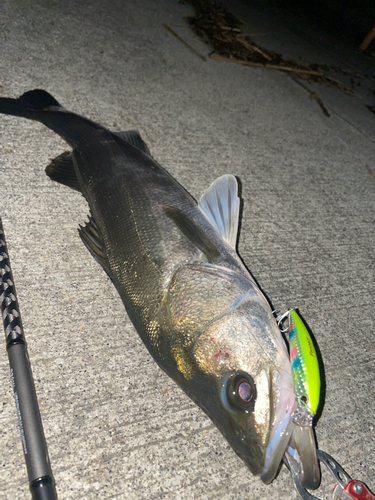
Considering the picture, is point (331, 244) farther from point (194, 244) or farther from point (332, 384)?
point (194, 244)

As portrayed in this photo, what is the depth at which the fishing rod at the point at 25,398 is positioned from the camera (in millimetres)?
1331

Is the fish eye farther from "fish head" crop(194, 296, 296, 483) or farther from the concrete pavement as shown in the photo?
the concrete pavement

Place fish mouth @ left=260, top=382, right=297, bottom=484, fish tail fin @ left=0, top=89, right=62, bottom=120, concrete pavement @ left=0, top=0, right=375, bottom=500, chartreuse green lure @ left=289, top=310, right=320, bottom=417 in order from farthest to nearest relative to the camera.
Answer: fish tail fin @ left=0, top=89, right=62, bottom=120 → concrete pavement @ left=0, top=0, right=375, bottom=500 → chartreuse green lure @ left=289, top=310, right=320, bottom=417 → fish mouth @ left=260, top=382, right=297, bottom=484

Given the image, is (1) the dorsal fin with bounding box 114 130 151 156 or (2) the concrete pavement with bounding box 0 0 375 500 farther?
(1) the dorsal fin with bounding box 114 130 151 156

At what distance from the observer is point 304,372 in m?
1.36

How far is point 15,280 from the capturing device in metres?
1.91

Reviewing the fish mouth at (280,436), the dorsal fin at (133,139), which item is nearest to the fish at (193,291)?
the fish mouth at (280,436)

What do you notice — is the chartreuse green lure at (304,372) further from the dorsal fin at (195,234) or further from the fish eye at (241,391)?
the dorsal fin at (195,234)

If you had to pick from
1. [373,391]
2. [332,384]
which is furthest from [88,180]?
[373,391]

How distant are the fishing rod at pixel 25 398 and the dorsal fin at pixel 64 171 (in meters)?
0.60

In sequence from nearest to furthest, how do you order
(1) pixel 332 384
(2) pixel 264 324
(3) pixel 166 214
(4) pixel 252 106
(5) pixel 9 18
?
(2) pixel 264 324 < (3) pixel 166 214 < (1) pixel 332 384 < (5) pixel 9 18 < (4) pixel 252 106

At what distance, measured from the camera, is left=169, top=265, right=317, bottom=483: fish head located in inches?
48.3

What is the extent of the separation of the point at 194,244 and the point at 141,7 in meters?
3.71

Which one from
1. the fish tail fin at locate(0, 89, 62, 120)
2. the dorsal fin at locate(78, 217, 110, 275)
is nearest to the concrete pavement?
the fish tail fin at locate(0, 89, 62, 120)
